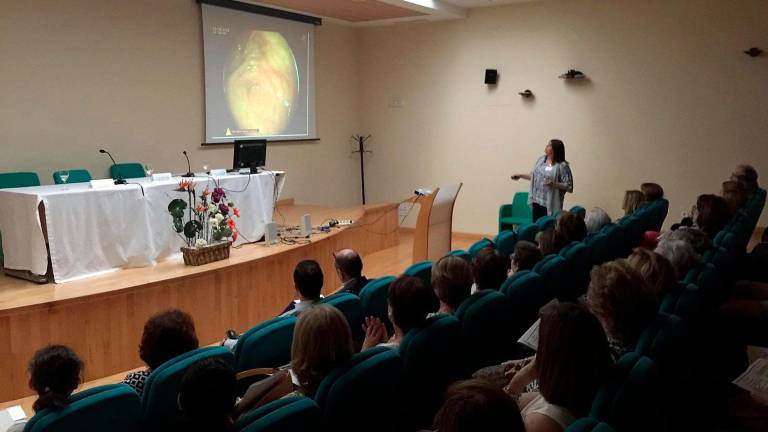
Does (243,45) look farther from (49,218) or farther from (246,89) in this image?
(49,218)

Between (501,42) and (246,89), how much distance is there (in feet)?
11.5

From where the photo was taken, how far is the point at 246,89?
8156 mm

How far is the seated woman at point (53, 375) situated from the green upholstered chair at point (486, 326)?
149 centimetres

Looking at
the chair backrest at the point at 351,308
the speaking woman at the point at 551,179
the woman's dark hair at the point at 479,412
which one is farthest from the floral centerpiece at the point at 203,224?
the woman's dark hair at the point at 479,412

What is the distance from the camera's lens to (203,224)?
211 inches

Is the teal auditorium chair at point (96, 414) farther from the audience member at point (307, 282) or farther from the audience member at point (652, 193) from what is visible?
the audience member at point (652, 193)

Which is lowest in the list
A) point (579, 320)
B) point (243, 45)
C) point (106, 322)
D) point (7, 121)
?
point (106, 322)

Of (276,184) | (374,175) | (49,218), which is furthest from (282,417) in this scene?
(374,175)

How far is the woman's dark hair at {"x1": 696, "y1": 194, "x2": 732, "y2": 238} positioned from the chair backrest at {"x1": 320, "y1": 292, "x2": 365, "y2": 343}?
8.74 ft

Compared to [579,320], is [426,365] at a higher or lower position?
lower

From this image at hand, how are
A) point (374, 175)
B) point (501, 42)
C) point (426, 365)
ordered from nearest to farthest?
point (426, 365)
point (501, 42)
point (374, 175)

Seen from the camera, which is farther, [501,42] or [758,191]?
[501,42]

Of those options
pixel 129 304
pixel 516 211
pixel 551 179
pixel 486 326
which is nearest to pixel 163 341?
pixel 486 326

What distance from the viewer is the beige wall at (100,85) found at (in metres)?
5.96
